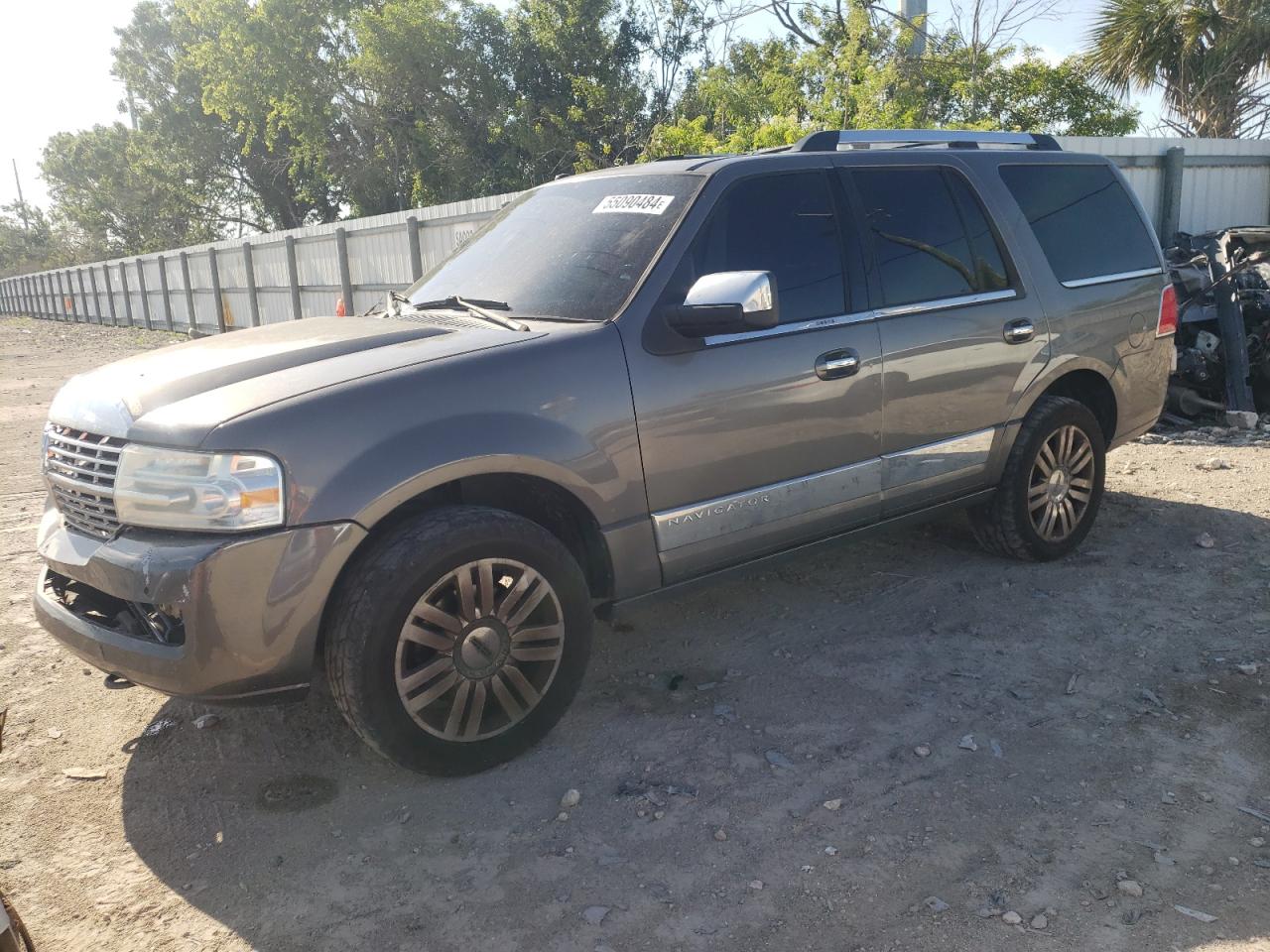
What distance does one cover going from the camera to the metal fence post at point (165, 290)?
29.5 m

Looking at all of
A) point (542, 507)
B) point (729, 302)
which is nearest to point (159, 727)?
point (542, 507)

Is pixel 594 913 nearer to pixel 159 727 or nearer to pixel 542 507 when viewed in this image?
pixel 542 507

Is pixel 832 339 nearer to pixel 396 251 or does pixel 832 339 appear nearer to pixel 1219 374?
pixel 1219 374

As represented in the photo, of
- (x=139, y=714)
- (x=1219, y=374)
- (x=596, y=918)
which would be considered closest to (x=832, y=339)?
(x=596, y=918)

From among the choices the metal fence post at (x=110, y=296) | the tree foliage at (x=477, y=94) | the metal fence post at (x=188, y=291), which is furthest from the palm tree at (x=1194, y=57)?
the metal fence post at (x=110, y=296)

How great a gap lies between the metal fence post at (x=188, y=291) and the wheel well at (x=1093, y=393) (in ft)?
85.8

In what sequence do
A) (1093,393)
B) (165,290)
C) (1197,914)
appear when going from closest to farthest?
(1197,914) < (1093,393) < (165,290)

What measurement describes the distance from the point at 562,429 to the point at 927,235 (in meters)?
2.06

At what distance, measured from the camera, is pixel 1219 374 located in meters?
9.06

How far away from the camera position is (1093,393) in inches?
207

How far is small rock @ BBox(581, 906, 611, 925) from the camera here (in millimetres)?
2670

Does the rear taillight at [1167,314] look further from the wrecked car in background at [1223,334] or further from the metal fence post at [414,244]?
the metal fence post at [414,244]

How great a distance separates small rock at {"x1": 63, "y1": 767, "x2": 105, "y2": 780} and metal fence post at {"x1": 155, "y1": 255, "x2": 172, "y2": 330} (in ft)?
94.9

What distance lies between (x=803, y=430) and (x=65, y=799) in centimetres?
282
